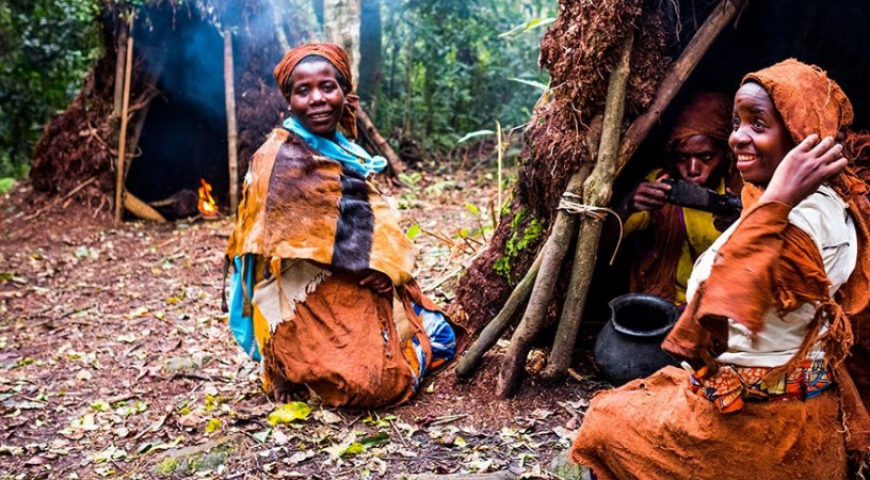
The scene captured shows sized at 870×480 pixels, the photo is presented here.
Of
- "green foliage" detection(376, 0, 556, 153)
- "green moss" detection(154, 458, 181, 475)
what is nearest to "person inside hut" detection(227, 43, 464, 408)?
"green moss" detection(154, 458, 181, 475)

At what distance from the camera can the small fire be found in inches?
367

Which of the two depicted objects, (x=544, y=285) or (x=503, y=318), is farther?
(x=503, y=318)

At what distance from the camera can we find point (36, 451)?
377 cm

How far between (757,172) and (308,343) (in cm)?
245

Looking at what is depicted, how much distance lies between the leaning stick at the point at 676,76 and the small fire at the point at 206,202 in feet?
22.4

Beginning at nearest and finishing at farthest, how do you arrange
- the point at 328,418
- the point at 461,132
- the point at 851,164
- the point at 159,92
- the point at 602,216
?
the point at 851,164 → the point at 602,216 → the point at 328,418 → the point at 159,92 → the point at 461,132

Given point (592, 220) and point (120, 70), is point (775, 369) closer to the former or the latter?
point (592, 220)

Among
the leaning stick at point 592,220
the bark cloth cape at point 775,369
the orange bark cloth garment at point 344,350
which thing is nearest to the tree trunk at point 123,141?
the orange bark cloth garment at point 344,350

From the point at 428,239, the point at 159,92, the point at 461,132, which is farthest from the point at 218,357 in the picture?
the point at 461,132

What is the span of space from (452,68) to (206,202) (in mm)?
4714

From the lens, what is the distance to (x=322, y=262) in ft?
12.5

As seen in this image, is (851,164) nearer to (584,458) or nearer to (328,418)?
(584,458)

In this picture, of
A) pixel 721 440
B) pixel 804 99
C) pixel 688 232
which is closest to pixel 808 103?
pixel 804 99

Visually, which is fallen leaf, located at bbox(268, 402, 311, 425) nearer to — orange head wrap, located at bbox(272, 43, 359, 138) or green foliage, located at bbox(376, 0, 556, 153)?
orange head wrap, located at bbox(272, 43, 359, 138)
